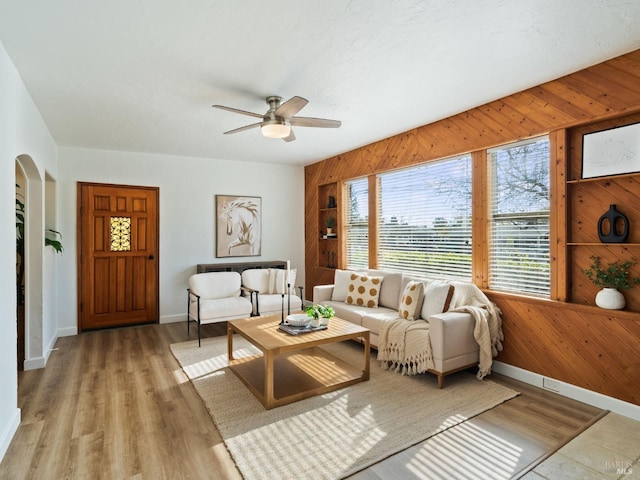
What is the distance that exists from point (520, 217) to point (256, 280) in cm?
365

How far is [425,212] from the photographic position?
4.50 meters

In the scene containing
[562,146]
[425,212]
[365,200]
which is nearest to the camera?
[562,146]

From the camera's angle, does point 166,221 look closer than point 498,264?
No

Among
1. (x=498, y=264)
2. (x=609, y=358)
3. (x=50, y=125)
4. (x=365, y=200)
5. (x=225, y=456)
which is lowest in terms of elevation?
(x=225, y=456)

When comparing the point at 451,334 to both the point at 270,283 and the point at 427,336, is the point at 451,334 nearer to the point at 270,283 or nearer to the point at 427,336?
the point at 427,336

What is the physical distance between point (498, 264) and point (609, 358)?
117 cm

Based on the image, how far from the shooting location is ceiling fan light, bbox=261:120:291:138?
313cm

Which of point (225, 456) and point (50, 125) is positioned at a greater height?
point (50, 125)

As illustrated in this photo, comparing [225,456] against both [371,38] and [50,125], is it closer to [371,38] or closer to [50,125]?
[371,38]

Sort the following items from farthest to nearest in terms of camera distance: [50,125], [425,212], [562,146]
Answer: [425,212], [50,125], [562,146]

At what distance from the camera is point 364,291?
455 centimetres

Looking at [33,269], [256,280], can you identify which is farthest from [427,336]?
[33,269]

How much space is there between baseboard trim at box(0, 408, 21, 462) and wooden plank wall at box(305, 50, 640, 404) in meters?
4.00

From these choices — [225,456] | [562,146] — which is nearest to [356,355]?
[225,456]
